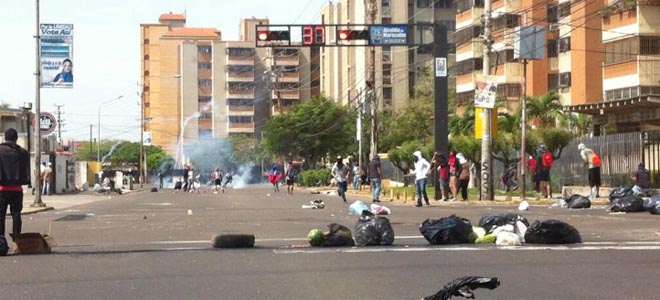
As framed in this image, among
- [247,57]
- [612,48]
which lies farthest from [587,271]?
[247,57]

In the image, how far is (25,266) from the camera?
12.5m

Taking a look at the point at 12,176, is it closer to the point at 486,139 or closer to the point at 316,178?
the point at 486,139

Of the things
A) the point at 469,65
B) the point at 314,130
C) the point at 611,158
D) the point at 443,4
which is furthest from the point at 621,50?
the point at 443,4

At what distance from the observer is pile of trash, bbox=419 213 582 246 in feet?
49.7

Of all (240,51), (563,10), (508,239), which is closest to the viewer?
(508,239)

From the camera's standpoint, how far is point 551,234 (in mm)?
15148

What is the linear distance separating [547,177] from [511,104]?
33696 millimetres

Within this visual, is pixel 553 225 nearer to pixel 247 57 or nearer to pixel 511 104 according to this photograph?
pixel 511 104

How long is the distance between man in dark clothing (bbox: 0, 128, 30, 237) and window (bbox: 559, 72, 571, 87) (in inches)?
2055

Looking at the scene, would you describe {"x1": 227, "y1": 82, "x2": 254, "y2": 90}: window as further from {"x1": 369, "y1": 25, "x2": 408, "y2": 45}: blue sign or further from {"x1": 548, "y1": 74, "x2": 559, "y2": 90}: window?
{"x1": 369, "y1": 25, "x2": 408, "y2": 45}: blue sign

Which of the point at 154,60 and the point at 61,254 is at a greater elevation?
the point at 154,60

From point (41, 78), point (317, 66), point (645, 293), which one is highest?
point (317, 66)

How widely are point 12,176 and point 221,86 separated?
359 ft

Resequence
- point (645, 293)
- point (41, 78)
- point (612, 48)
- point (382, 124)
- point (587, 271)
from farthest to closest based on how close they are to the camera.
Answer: point (382, 124), point (612, 48), point (41, 78), point (587, 271), point (645, 293)
